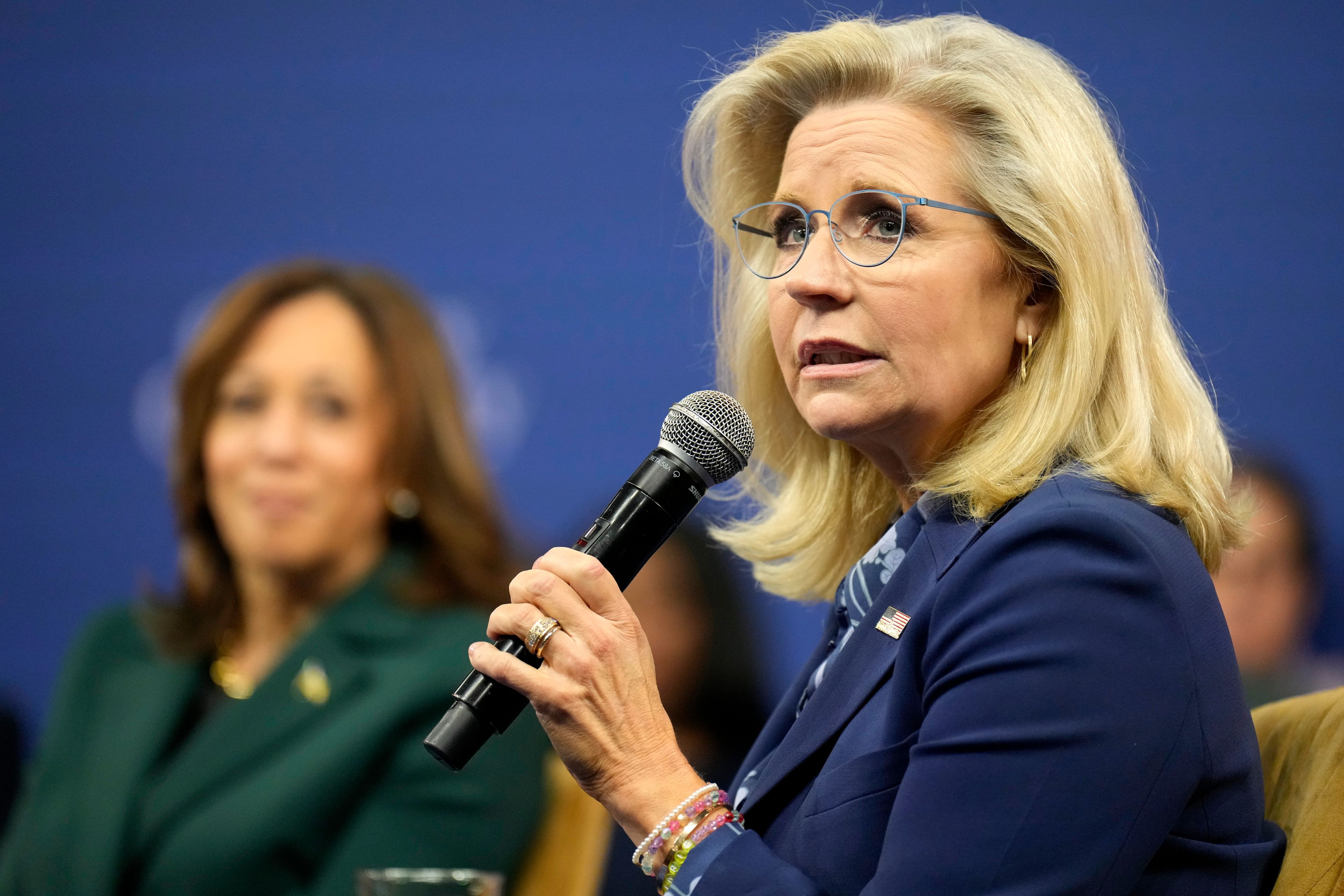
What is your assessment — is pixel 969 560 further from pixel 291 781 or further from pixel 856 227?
pixel 291 781

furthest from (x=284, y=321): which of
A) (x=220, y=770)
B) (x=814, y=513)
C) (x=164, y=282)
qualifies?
(x=814, y=513)

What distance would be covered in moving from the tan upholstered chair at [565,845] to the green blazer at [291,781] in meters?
0.04

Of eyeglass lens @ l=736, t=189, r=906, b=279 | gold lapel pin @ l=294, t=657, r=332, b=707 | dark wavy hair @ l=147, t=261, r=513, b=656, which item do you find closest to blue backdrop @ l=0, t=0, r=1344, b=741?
dark wavy hair @ l=147, t=261, r=513, b=656

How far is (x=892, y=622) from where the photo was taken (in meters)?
1.31

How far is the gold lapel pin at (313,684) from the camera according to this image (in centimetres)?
277

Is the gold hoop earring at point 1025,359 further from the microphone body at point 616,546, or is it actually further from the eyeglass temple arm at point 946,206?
the microphone body at point 616,546

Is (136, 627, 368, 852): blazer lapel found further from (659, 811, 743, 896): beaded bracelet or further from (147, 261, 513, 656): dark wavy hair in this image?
(659, 811, 743, 896): beaded bracelet

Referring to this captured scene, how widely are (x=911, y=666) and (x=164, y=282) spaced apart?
324 centimetres

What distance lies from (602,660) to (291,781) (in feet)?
5.35

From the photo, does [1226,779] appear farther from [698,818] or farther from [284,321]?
[284,321]

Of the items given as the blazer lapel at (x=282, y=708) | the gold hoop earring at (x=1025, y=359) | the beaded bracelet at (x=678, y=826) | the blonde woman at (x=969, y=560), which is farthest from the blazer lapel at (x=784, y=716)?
the blazer lapel at (x=282, y=708)

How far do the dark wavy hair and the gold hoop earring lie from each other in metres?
1.84

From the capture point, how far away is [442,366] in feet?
10.3

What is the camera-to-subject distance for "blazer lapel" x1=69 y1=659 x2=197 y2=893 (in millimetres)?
2631
